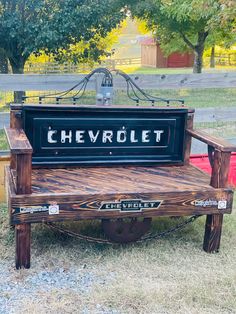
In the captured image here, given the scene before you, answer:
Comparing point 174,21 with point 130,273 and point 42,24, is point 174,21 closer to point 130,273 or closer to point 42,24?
point 42,24

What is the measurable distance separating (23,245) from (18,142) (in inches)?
26.7

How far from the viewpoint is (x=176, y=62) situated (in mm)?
36531

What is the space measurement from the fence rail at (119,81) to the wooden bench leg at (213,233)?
7.47 ft

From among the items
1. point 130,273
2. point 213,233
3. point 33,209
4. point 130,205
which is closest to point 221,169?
point 213,233

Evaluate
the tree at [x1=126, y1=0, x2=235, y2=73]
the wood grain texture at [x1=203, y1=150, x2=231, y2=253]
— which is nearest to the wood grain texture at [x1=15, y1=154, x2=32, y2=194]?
the wood grain texture at [x1=203, y1=150, x2=231, y2=253]

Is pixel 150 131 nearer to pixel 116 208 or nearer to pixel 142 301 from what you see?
pixel 116 208

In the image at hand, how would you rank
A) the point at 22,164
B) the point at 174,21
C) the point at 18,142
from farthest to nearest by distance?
the point at 174,21 < the point at 18,142 < the point at 22,164

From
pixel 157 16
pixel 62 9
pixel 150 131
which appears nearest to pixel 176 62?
pixel 157 16

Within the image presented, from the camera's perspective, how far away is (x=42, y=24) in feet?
32.9

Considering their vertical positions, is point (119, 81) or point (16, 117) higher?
point (119, 81)

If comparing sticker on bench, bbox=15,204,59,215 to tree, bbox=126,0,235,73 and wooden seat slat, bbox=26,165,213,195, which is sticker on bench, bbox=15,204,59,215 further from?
tree, bbox=126,0,235,73

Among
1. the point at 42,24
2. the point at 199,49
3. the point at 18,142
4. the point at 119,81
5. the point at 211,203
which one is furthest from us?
the point at 199,49

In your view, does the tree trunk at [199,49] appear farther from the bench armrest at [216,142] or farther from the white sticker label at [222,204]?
the white sticker label at [222,204]

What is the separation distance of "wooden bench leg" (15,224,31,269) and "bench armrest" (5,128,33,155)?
504 millimetres
